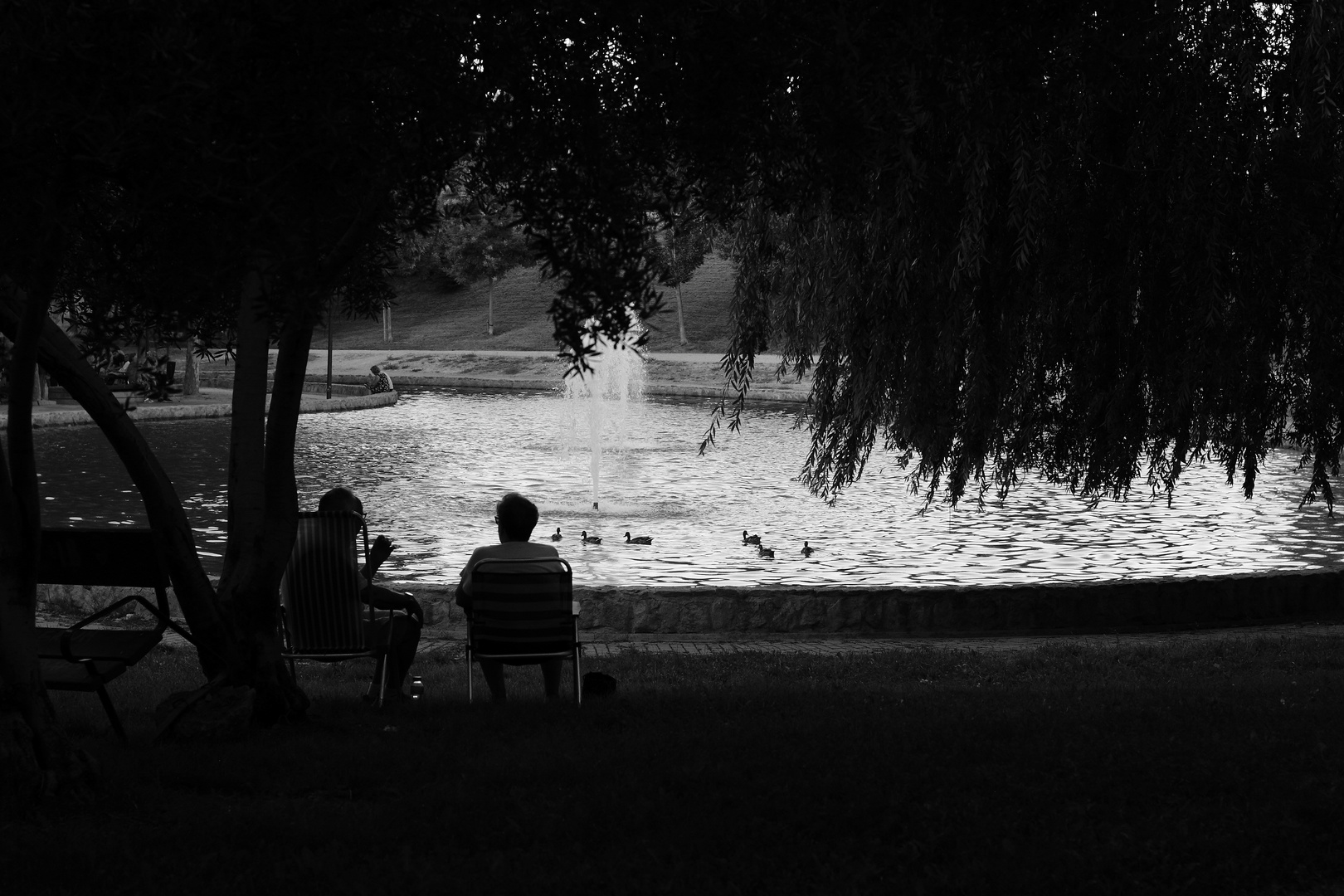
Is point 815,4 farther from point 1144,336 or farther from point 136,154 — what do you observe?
point 1144,336

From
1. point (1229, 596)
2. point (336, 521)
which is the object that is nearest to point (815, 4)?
point (336, 521)

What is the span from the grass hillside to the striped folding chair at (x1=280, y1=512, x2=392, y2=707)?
182 feet

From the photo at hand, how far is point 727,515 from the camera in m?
19.0

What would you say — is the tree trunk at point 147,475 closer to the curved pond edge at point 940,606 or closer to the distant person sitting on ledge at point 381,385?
the curved pond edge at point 940,606

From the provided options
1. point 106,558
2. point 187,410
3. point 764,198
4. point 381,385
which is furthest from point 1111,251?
point 381,385

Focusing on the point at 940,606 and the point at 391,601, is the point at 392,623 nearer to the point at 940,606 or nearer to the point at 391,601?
the point at 391,601

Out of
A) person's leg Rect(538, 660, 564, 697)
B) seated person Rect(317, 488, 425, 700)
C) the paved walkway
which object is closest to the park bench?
seated person Rect(317, 488, 425, 700)

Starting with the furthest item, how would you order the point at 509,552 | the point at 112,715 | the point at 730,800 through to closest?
the point at 509,552 < the point at 112,715 < the point at 730,800

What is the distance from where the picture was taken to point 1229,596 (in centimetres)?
1207

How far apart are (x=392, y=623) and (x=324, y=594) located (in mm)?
429

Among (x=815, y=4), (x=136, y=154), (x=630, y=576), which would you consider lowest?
(x=630, y=576)

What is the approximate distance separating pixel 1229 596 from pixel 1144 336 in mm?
4035

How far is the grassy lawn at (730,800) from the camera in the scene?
445cm

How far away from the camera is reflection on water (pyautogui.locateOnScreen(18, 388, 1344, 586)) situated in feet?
50.3
